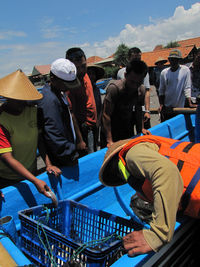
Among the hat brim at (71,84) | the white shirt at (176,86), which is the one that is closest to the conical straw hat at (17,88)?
the hat brim at (71,84)

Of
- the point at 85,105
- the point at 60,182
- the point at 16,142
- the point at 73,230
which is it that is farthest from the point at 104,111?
the point at 73,230

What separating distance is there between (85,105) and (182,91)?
2.29 meters

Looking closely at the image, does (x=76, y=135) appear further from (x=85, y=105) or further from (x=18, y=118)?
(x=18, y=118)

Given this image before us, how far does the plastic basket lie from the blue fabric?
52cm

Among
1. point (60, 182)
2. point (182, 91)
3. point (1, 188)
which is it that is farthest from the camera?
point (182, 91)

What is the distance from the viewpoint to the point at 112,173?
5.53 feet

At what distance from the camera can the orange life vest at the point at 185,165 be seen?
130cm

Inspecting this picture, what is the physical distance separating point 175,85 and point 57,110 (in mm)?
2852

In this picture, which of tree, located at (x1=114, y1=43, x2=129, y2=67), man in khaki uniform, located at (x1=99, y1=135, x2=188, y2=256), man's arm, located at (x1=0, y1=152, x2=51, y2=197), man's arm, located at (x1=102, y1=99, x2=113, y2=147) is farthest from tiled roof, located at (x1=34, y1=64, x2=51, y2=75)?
man in khaki uniform, located at (x1=99, y1=135, x2=188, y2=256)

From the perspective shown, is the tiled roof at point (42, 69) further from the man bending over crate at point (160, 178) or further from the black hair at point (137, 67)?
the man bending over crate at point (160, 178)

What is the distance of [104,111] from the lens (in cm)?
287

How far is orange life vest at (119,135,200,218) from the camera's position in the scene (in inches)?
51.2

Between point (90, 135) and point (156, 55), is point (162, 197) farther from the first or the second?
point (156, 55)

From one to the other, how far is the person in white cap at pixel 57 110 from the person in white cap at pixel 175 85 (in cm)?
256
